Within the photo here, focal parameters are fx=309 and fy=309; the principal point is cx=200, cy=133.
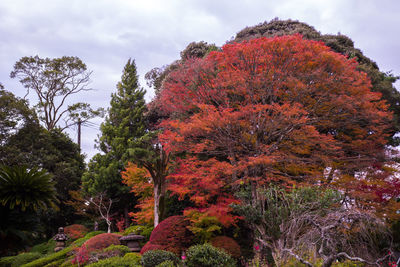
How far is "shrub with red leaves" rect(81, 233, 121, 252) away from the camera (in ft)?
41.9

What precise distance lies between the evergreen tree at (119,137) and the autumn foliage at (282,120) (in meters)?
9.73

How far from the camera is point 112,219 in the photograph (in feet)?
72.3

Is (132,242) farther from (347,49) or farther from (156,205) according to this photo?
(347,49)

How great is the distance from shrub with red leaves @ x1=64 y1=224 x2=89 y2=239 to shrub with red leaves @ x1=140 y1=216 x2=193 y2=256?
11344 mm

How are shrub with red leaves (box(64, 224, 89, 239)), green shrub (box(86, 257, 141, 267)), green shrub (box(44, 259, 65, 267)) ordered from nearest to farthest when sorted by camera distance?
green shrub (box(86, 257, 141, 267)) < green shrub (box(44, 259, 65, 267)) < shrub with red leaves (box(64, 224, 89, 239))

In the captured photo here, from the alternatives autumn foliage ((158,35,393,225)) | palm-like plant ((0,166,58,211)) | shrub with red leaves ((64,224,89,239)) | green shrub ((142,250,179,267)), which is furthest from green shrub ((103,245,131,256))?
shrub with red leaves ((64,224,89,239))

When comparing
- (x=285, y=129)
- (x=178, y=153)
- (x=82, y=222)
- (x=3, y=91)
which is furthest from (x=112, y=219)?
(x=285, y=129)

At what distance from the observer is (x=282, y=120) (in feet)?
38.1

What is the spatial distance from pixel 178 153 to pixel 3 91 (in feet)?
46.5

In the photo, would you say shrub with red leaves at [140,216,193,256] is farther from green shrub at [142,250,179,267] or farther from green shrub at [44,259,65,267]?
green shrub at [44,259,65,267]

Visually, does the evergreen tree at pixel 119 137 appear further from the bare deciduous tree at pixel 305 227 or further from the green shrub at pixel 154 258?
the bare deciduous tree at pixel 305 227

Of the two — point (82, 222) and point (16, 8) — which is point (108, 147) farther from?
point (16, 8)

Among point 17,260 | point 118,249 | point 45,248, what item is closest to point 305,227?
point 118,249

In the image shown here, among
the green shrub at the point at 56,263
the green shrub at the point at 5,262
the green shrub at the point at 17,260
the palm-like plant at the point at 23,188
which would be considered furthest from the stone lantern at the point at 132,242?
the green shrub at the point at 5,262
